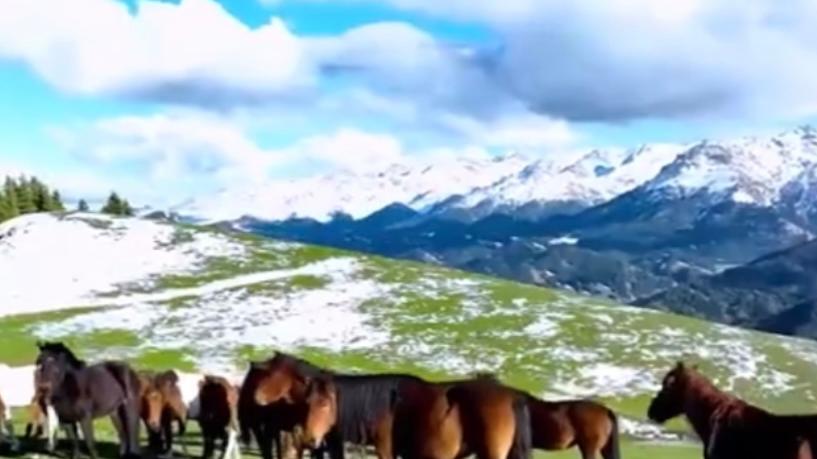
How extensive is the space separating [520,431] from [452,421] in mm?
1161

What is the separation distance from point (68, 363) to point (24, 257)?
308 ft

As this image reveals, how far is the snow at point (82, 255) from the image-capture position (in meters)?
108

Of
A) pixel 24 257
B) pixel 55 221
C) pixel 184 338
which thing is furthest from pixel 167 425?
pixel 55 221

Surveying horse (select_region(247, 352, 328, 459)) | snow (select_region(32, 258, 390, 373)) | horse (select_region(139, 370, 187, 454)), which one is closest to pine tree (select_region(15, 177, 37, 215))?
snow (select_region(32, 258, 390, 373))

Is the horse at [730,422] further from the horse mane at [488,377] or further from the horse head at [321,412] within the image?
the horse head at [321,412]

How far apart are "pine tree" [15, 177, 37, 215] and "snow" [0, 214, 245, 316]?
14022 mm

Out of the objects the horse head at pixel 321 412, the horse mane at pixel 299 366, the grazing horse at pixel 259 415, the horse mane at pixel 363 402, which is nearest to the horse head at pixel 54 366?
the grazing horse at pixel 259 415

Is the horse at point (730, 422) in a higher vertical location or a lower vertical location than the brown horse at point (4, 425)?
higher

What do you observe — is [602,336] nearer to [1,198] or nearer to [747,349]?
[747,349]

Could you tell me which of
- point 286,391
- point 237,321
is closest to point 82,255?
point 237,321

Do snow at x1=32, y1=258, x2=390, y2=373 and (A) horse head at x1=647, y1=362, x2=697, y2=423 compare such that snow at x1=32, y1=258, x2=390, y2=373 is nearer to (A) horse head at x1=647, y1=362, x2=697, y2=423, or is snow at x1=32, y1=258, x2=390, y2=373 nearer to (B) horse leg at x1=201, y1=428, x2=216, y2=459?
(B) horse leg at x1=201, y1=428, x2=216, y2=459

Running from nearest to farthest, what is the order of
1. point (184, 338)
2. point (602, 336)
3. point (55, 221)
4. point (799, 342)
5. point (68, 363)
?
point (68, 363), point (184, 338), point (602, 336), point (799, 342), point (55, 221)

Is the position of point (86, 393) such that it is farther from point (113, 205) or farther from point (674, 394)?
point (113, 205)

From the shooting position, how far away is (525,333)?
95562 millimetres
